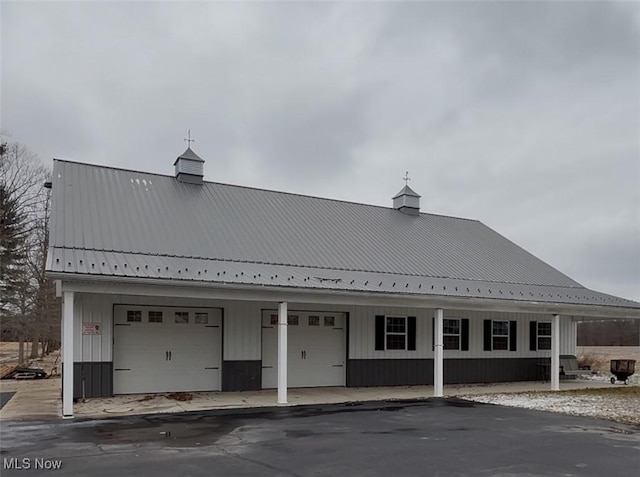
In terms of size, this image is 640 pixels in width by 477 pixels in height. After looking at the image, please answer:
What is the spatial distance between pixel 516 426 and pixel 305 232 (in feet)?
29.0

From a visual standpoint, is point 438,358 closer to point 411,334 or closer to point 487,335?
point 411,334

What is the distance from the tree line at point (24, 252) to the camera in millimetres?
26609

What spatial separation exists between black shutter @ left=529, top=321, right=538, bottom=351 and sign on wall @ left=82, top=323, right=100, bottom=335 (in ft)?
43.8

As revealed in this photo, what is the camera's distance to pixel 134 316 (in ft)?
46.5

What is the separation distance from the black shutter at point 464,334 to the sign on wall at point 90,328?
10459 mm

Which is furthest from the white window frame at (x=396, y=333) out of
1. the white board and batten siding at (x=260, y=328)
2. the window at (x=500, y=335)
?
the window at (x=500, y=335)

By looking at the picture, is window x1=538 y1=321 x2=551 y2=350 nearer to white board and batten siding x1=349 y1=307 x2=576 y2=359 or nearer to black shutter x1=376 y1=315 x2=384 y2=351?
white board and batten siding x1=349 y1=307 x2=576 y2=359

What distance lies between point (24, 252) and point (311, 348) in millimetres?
17520

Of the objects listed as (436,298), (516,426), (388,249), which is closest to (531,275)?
(388,249)

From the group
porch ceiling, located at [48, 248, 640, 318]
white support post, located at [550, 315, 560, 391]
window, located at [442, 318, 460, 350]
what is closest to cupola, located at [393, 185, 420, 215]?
porch ceiling, located at [48, 248, 640, 318]

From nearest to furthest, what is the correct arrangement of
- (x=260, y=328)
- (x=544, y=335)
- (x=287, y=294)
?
(x=287, y=294) → (x=260, y=328) → (x=544, y=335)

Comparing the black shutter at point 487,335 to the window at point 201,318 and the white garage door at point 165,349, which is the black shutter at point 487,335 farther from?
the window at point 201,318

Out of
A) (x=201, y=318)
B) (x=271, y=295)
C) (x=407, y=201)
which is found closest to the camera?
(x=271, y=295)

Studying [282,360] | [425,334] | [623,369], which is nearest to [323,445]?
[282,360]
